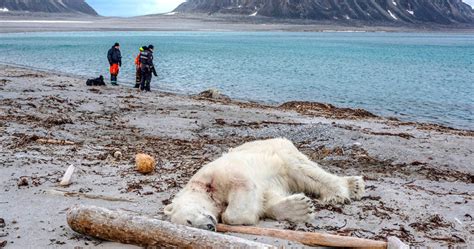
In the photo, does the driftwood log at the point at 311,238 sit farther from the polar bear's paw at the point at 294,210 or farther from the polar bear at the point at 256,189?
the polar bear's paw at the point at 294,210

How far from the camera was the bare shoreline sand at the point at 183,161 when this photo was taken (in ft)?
17.9

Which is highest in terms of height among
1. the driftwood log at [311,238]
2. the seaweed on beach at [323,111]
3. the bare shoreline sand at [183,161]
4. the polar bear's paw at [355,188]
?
the driftwood log at [311,238]

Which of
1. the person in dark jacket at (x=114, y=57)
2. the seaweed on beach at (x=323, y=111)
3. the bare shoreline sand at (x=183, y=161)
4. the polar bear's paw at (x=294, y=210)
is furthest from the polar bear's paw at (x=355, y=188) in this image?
the person in dark jacket at (x=114, y=57)

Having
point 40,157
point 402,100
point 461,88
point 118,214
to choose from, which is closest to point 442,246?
point 118,214

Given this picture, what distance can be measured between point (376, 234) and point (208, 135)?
7.44 meters

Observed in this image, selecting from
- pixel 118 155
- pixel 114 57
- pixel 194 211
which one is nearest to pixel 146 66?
pixel 114 57

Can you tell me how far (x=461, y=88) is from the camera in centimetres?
3816

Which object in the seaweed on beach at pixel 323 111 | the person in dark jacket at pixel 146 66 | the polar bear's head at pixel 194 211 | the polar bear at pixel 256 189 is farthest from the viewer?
the person in dark jacket at pixel 146 66

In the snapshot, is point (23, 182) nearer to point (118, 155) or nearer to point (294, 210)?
point (118, 155)

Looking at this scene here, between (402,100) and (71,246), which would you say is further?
(402,100)

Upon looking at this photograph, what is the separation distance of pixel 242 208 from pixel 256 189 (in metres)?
0.33

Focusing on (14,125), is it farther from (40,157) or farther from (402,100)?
(402,100)

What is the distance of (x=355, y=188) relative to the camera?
6547 mm

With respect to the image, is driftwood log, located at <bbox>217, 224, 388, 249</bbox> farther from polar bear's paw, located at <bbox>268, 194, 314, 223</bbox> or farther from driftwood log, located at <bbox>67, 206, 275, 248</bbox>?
driftwood log, located at <bbox>67, 206, 275, 248</bbox>
